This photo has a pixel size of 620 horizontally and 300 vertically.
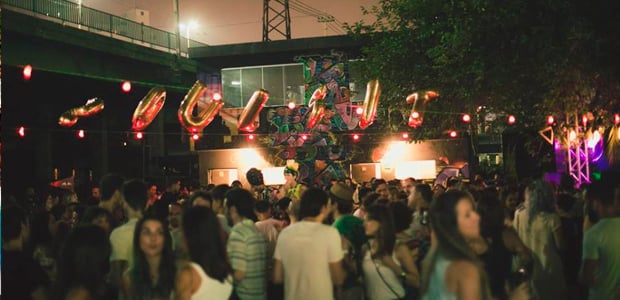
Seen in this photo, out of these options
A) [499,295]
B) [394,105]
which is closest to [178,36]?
[394,105]

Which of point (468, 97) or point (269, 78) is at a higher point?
point (269, 78)

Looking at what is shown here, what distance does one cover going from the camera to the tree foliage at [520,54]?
1532 centimetres

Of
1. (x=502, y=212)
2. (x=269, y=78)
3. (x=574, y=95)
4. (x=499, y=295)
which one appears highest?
(x=269, y=78)

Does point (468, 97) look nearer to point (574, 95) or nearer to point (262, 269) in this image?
point (574, 95)

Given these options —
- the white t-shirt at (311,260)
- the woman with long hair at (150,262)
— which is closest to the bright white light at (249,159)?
the white t-shirt at (311,260)

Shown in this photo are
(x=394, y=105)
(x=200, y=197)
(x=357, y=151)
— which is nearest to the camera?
(x=200, y=197)

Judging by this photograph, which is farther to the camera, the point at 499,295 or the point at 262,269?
the point at 262,269

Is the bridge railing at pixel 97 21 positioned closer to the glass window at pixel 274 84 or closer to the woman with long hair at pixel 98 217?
the glass window at pixel 274 84

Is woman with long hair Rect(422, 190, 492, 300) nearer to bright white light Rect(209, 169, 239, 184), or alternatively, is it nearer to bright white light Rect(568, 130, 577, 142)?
bright white light Rect(568, 130, 577, 142)

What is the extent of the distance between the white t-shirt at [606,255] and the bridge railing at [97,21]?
58.7ft

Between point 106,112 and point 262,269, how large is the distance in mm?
27844

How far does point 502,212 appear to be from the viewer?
6.16 metres

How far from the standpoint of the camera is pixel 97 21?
2397 cm

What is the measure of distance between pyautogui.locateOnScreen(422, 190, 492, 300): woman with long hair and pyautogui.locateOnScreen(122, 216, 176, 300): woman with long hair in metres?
2.01
